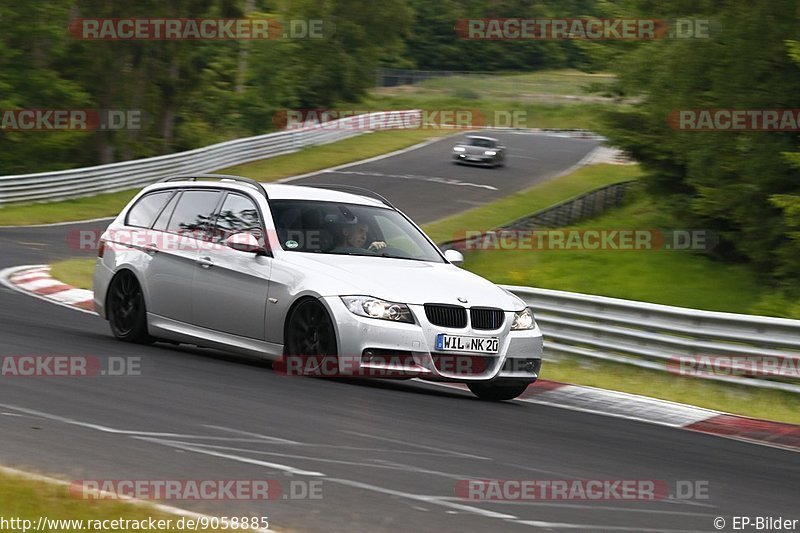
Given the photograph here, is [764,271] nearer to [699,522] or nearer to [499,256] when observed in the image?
[499,256]

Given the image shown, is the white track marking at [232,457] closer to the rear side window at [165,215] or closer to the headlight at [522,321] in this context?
the headlight at [522,321]

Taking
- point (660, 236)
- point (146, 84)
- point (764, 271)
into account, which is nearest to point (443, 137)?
point (146, 84)

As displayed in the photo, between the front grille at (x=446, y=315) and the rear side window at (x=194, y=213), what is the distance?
103 inches

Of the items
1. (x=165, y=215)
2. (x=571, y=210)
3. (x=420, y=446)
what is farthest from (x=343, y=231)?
(x=571, y=210)

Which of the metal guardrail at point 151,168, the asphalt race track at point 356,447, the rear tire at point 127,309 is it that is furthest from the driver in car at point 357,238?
the metal guardrail at point 151,168

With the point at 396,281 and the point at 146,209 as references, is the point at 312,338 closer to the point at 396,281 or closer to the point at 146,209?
the point at 396,281

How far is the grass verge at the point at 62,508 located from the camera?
5289mm

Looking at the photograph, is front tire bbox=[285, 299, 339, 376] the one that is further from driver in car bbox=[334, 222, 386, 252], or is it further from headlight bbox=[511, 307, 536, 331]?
headlight bbox=[511, 307, 536, 331]

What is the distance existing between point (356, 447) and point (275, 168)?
3781cm

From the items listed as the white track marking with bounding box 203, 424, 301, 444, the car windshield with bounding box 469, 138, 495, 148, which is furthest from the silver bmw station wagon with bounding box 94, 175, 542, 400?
the car windshield with bounding box 469, 138, 495, 148

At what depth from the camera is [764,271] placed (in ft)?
88.7

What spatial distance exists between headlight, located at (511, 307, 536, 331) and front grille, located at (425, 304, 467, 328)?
1.74ft

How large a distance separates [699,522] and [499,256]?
24.0 meters

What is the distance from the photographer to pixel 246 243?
10.6m
